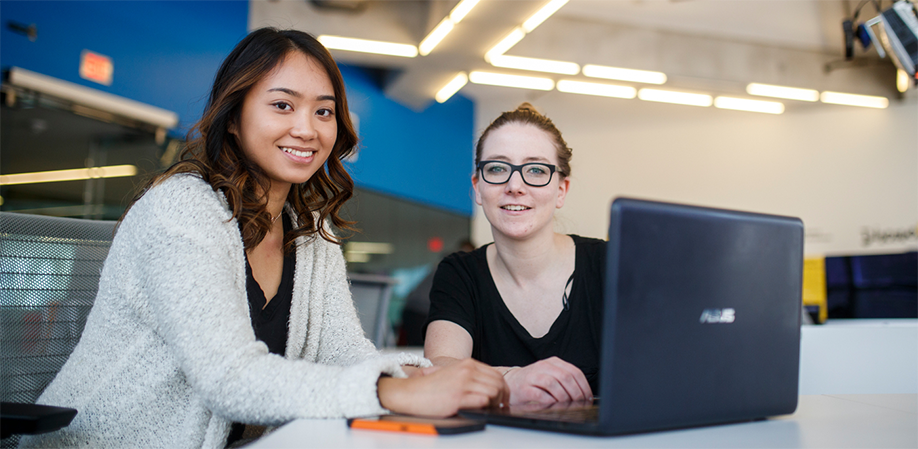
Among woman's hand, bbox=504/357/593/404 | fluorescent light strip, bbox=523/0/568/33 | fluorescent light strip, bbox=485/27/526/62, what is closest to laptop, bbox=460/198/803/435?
woman's hand, bbox=504/357/593/404

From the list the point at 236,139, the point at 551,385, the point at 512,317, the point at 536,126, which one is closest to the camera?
the point at 551,385

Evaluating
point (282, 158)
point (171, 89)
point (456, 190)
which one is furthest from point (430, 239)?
Result: point (282, 158)

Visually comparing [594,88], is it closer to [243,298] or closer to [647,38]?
[647,38]

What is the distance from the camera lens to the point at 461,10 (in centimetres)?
480

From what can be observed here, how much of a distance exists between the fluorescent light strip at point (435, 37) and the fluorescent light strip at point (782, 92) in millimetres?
3404

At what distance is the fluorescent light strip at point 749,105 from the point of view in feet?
22.3

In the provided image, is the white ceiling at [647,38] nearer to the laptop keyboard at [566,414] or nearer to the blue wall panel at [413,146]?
the blue wall panel at [413,146]

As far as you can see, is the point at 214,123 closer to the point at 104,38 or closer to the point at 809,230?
the point at 104,38

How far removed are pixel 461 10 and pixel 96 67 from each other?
2.56 meters

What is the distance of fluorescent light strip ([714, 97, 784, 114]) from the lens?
6801mm

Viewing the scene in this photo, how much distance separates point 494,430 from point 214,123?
825mm

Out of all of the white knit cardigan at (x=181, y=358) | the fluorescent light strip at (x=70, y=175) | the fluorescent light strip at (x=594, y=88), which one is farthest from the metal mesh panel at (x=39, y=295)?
the fluorescent light strip at (x=594, y=88)

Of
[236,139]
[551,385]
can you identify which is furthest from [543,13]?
[551,385]

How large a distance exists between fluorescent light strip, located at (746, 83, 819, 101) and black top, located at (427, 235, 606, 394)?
5.84 m
